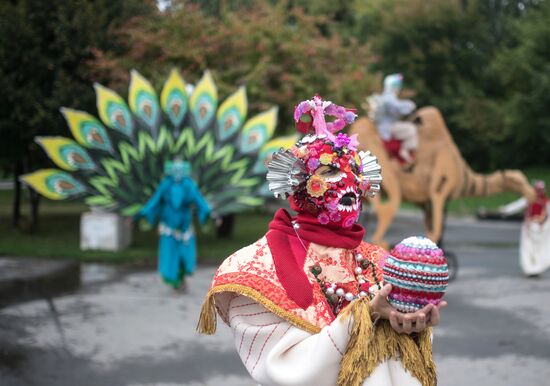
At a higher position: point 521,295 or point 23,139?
point 23,139

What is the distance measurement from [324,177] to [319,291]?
0.42 m

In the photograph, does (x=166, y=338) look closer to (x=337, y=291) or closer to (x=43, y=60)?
(x=337, y=291)

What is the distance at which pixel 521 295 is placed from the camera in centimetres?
1047

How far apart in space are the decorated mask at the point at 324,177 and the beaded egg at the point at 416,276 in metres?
0.42

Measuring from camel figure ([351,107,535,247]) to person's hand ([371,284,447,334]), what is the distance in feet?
30.3

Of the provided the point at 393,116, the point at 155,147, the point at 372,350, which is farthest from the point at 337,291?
the point at 155,147

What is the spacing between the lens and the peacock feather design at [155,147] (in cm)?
1170

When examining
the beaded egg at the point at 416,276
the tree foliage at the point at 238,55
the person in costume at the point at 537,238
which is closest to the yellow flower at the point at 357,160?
the beaded egg at the point at 416,276

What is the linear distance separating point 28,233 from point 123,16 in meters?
4.72

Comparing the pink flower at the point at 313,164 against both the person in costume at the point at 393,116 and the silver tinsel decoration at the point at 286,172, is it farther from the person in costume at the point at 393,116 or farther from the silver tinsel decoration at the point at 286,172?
the person in costume at the point at 393,116

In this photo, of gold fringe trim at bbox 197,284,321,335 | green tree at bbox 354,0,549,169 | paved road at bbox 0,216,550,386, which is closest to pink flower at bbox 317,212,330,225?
gold fringe trim at bbox 197,284,321,335

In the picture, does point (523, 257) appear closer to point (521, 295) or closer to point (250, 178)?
point (521, 295)

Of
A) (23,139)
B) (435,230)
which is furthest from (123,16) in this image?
(435,230)

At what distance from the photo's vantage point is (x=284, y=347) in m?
2.50
